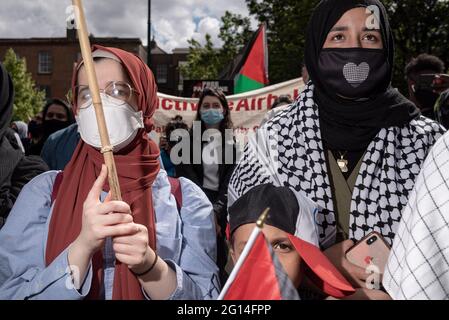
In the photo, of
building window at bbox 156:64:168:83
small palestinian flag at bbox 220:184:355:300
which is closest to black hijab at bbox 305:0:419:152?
small palestinian flag at bbox 220:184:355:300

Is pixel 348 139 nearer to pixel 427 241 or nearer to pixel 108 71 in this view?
pixel 427 241

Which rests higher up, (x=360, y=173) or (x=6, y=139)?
(x=6, y=139)

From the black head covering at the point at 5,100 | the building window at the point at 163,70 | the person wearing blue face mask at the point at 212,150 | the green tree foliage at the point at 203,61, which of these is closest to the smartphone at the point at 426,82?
the person wearing blue face mask at the point at 212,150

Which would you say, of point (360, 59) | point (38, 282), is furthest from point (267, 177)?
point (38, 282)

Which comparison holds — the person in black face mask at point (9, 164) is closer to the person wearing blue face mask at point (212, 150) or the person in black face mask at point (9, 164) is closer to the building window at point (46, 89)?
the person wearing blue face mask at point (212, 150)

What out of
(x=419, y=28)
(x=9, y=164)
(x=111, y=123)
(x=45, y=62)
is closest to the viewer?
(x=111, y=123)

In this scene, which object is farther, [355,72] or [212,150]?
[212,150]

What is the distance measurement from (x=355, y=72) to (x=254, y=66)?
20.9 feet

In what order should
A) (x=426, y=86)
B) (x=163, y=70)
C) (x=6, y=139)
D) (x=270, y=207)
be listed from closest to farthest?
(x=270, y=207) < (x=6, y=139) < (x=426, y=86) < (x=163, y=70)

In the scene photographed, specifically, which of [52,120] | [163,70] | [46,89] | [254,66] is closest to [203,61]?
[254,66]

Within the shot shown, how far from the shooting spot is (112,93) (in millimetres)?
1965

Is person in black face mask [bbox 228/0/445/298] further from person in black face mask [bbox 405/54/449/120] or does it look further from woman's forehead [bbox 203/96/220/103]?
woman's forehead [bbox 203/96/220/103]
